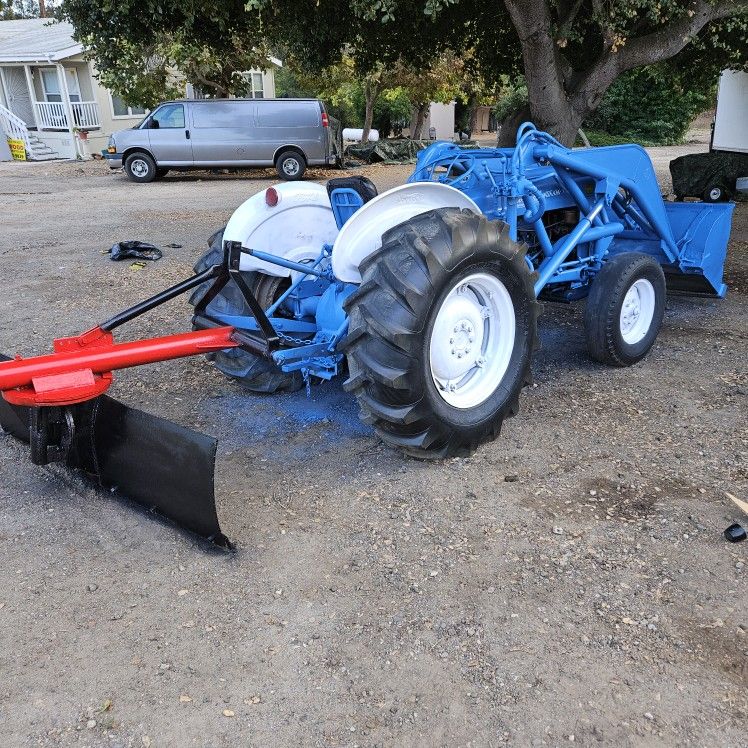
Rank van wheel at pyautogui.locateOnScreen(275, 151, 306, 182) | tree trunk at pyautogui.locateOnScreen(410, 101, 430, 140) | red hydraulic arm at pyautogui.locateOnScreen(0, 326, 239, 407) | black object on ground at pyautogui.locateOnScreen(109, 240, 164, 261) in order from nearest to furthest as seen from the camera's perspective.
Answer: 1. red hydraulic arm at pyautogui.locateOnScreen(0, 326, 239, 407)
2. black object on ground at pyautogui.locateOnScreen(109, 240, 164, 261)
3. van wheel at pyautogui.locateOnScreen(275, 151, 306, 182)
4. tree trunk at pyautogui.locateOnScreen(410, 101, 430, 140)

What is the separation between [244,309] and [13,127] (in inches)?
935

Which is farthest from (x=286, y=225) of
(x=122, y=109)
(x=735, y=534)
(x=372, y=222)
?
(x=122, y=109)

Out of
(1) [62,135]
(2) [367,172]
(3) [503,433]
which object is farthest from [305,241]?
(1) [62,135]

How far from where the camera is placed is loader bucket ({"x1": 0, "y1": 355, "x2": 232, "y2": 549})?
313 centimetres

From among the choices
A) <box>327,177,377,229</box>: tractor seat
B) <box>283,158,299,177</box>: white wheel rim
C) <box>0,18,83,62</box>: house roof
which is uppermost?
<box>0,18,83,62</box>: house roof

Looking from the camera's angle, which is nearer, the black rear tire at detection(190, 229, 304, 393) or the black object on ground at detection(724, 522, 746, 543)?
the black object on ground at detection(724, 522, 746, 543)

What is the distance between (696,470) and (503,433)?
3.43 ft

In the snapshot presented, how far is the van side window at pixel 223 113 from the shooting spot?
18.1 metres

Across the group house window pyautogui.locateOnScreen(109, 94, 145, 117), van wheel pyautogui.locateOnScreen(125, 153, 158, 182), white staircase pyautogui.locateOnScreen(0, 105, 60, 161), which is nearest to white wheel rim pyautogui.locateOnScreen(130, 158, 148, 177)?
van wheel pyautogui.locateOnScreen(125, 153, 158, 182)

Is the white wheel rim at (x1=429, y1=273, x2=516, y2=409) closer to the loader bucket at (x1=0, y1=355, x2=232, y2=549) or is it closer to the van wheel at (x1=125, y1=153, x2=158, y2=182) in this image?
the loader bucket at (x1=0, y1=355, x2=232, y2=549)

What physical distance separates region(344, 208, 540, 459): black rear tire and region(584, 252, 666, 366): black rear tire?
1.37m

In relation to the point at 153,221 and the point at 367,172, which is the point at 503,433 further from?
the point at 367,172

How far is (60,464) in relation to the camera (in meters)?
3.89

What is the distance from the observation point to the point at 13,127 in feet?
79.0
